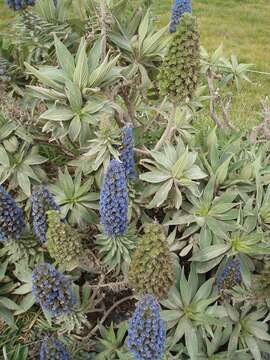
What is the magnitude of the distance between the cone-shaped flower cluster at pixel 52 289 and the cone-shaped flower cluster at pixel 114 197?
0.90 ft

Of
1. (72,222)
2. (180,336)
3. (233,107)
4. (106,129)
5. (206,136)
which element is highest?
(106,129)

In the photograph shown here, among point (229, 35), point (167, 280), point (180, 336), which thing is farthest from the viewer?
point (229, 35)

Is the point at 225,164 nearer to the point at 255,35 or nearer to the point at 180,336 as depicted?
the point at 180,336

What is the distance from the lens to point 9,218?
2174mm

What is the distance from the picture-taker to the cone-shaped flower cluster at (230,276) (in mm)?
2289

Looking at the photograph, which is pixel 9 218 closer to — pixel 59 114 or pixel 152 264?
pixel 59 114

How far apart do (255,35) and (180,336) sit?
688 centimetres

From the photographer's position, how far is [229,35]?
821 cm

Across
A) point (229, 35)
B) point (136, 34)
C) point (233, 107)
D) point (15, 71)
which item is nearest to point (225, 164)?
point (136, 34)

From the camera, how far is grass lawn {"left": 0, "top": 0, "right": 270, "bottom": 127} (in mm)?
7348

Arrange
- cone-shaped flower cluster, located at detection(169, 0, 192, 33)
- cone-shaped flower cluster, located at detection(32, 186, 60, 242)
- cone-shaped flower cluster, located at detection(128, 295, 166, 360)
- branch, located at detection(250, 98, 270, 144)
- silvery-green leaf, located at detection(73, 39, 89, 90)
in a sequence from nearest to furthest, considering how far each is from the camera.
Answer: cone-shaped flower cluster, located at detection(128, 295, 166, 360) → cone-shaped flower cluster, located at detection(32, 186, 60, 242) → silvery-green leaf, located at detection(73, 39, 89, 90) → cone-shaped flower cluster, located at detection(169, 0, 192, 33) → branch, located at detection(250, 98, 270, 144)

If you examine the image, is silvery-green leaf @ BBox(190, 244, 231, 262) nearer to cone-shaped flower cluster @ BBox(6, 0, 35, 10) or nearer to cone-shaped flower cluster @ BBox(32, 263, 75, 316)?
cone-shaped flower cluster @ BBox(32, 263, 75, 316)

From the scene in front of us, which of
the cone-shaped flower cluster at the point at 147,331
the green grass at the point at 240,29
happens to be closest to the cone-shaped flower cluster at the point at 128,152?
the cone-shaped flower cluster at the point at 147,331

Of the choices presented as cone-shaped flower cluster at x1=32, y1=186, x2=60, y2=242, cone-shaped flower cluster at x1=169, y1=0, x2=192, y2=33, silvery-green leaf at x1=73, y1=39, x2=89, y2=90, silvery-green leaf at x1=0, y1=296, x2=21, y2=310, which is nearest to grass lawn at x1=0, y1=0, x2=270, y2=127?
cone-shaped flower cluster at x1=169, y1=0, x2=192, y2=33
